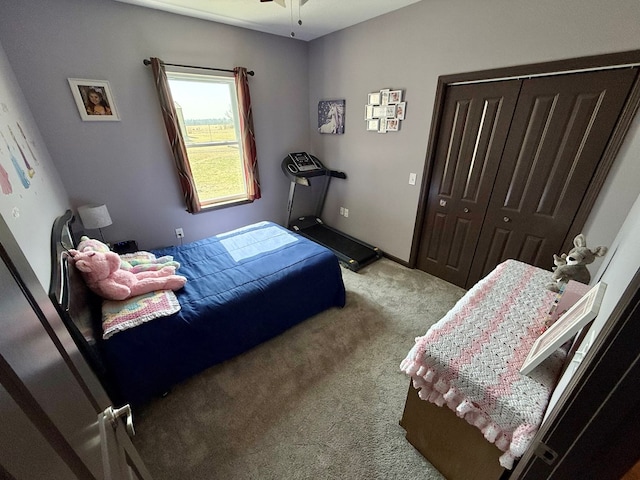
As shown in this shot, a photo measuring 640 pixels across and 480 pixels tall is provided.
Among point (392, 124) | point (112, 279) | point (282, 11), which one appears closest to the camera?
point (112, 279)

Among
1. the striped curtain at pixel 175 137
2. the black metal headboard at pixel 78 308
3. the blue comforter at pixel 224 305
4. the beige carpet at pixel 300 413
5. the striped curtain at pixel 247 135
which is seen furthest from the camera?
the striped curtain at pixel 247 135

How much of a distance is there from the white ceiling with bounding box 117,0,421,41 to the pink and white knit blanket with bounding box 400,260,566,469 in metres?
2.63

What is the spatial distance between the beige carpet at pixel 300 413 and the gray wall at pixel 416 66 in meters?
1.45

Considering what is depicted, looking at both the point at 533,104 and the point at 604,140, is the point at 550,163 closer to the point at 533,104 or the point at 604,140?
the point at 604,140

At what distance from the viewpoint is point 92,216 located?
2287 millimetres

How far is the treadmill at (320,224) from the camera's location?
125 inches

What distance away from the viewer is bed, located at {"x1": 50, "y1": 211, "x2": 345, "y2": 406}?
54.5 inches

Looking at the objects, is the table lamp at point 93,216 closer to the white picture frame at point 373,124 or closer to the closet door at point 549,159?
the white picture frame at point 373,124

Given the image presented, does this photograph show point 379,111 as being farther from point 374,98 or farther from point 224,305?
point 224,305

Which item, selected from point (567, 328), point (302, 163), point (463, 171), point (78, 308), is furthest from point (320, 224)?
point (567, 328)

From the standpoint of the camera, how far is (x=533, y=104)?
188 centimetres

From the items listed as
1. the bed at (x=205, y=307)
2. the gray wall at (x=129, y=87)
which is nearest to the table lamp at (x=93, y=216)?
the bed at (x=205, y=307)

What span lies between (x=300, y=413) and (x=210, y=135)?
3009 millimetres

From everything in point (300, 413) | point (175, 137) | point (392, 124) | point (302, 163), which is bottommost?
point (300, 413)
